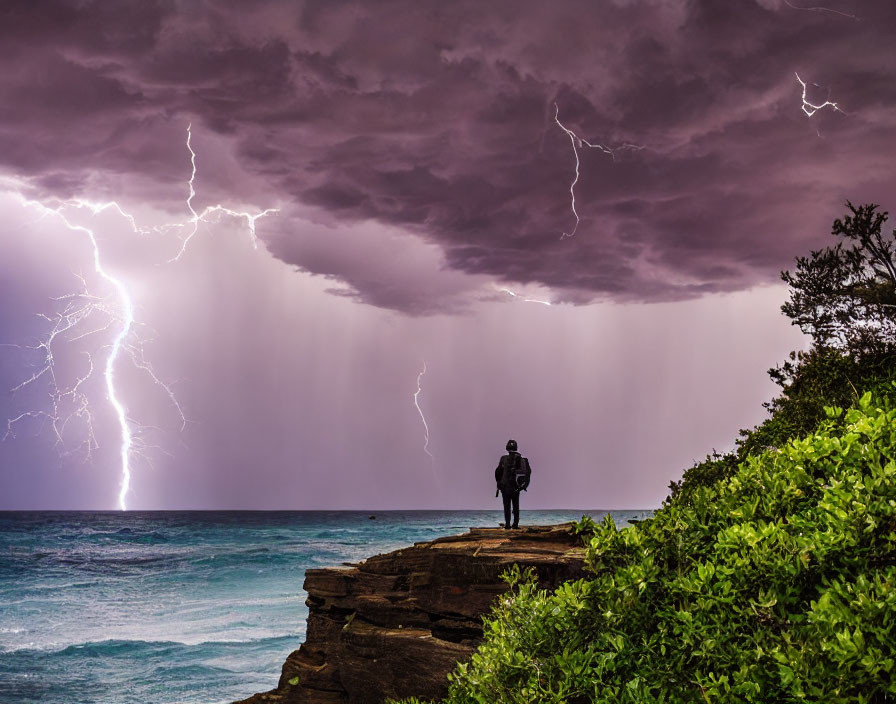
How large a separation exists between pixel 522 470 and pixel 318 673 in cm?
661

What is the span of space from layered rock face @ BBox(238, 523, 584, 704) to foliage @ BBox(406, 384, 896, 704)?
223 inches

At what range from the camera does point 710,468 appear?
570 inches

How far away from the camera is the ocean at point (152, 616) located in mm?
24547

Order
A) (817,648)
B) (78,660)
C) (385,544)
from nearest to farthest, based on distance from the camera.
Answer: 1. (817,648)
2. (78,660)
3. (385,544)

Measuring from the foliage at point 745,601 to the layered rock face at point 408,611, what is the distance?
5.65 meters

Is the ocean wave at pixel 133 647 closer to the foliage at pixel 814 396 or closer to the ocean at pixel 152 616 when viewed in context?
the ocean at pixel 152 616

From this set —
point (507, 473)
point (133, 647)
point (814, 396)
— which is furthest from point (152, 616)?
point (814, 396)

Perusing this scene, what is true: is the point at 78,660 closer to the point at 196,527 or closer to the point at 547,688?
the point at 547,688

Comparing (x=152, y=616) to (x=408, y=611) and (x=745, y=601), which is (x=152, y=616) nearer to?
(x=408, y=611)

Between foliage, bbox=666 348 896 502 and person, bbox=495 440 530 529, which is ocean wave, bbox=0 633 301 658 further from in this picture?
foliage, bbox=666 348 896 502

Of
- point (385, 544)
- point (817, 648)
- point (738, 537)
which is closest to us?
point (817, 648)

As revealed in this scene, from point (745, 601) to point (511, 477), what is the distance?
12.3 metres

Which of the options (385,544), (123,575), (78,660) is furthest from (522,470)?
(385,544)

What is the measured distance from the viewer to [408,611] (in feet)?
43.2
